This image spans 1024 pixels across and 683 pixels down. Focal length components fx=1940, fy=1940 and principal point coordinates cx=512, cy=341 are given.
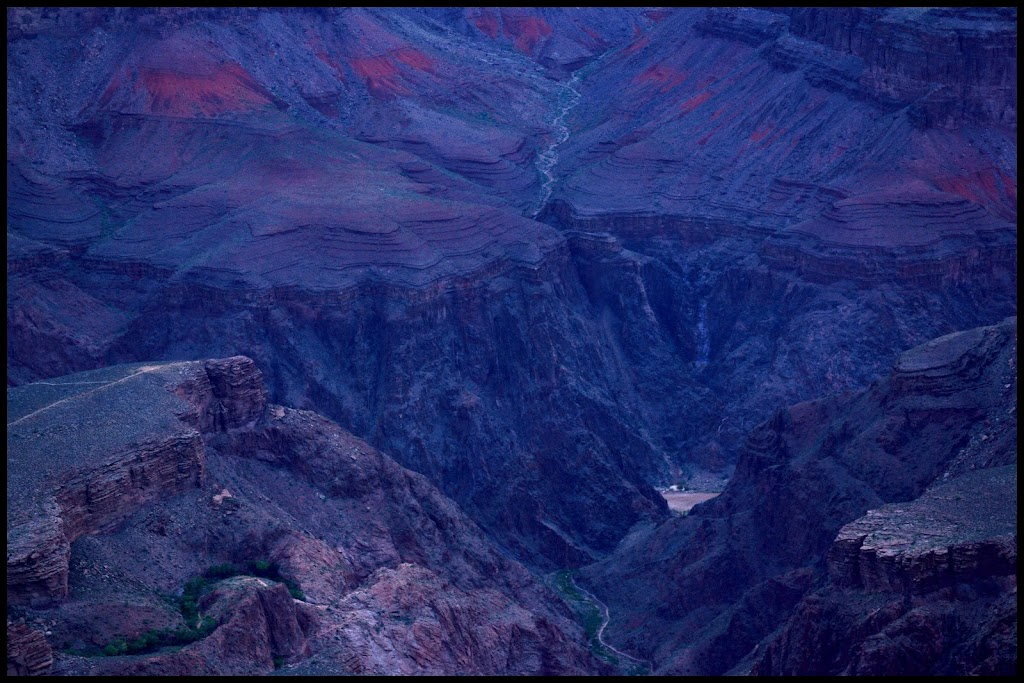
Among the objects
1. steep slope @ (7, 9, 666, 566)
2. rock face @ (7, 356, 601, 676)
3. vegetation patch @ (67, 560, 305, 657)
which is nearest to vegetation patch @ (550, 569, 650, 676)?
rock face @ (7, 356, 601, 676)

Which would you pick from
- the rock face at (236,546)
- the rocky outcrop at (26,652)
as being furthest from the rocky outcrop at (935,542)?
the rocky outcrop at (26,652)

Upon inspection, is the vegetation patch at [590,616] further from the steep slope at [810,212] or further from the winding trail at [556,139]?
the winding trail at [556,139]

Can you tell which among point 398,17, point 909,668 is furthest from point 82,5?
point 909,668

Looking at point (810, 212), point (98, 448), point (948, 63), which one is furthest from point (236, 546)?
point (948, 63)

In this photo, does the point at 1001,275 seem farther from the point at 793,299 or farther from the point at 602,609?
the point at 602,609

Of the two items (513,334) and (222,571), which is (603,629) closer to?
(222,571)

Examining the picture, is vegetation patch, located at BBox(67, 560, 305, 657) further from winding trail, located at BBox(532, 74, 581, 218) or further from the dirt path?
winding trail, located at BBox(532, 74, 581, 218)
